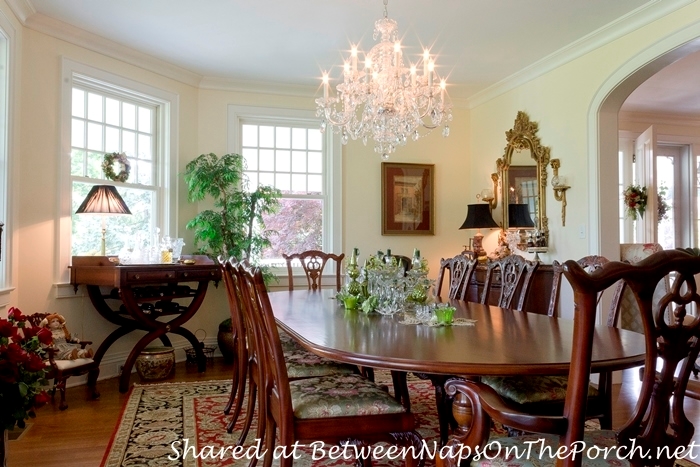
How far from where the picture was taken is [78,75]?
4.19 m

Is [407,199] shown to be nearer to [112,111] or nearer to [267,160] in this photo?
[267,160]

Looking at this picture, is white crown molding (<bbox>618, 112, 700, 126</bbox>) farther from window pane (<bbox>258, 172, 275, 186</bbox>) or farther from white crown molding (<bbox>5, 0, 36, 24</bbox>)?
white crown molding (<bbox>5, 0, 36, 24</bbox>)

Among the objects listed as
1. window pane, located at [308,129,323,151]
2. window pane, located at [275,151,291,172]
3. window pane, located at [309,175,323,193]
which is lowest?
window pane, located at [309,175,323,193]

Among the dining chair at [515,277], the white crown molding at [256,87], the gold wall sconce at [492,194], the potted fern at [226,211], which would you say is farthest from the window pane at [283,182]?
the dining chair at [515,277]

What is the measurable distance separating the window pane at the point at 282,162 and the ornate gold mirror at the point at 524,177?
2137 mm

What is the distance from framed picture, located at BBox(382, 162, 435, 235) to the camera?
563cm

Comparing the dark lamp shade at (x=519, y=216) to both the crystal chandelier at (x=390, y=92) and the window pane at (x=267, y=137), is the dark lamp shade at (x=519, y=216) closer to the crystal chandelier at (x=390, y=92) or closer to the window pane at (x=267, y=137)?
the crystal chandelier at (x=390, y=92)

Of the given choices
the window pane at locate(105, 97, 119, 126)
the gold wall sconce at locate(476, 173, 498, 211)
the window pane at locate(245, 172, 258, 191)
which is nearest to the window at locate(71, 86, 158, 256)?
the window pane at locate(105, 97, 119, 126)

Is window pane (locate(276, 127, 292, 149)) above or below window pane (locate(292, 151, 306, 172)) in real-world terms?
above

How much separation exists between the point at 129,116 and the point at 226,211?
1.18m

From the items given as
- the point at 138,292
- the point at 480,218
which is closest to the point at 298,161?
the point at 480,218

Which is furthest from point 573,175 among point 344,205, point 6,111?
point 6,111

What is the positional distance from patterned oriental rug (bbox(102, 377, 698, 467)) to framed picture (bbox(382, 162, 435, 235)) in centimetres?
199

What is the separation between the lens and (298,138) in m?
5.57
